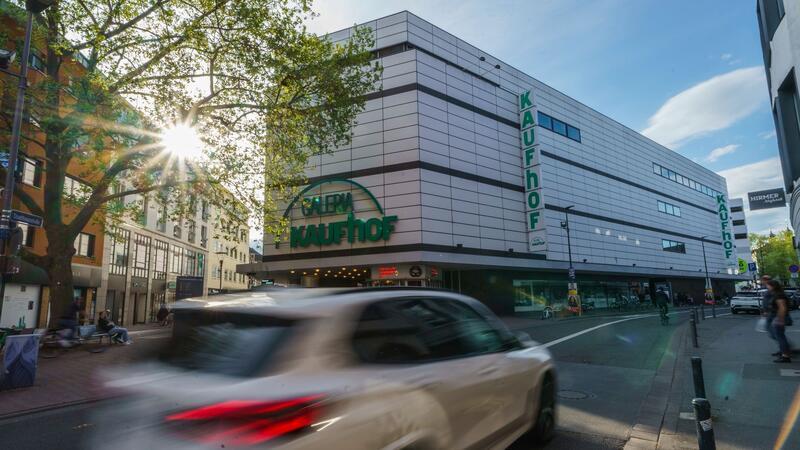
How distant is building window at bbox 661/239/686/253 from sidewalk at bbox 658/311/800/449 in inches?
1767

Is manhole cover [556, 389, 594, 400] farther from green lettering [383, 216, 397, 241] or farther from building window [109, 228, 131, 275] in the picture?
building window [109, 228, 131, 275]

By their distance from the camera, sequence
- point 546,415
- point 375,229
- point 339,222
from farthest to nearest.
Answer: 1. point 339,222
2. point 375,229
3. point 546,415

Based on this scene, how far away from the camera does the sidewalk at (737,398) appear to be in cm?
465

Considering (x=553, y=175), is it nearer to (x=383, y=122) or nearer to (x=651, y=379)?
(x=383, y=122)

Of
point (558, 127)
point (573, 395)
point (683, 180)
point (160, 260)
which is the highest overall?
point (558, 127)

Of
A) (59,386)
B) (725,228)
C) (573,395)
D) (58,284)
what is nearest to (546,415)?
(573,395)

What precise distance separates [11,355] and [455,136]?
24901 millimetres

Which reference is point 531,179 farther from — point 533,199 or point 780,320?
point 780,320

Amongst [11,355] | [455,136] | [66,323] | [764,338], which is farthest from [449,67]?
[11,355]

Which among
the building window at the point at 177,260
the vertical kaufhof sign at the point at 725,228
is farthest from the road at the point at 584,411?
the vertical kaufhof sign at the point at 725,228

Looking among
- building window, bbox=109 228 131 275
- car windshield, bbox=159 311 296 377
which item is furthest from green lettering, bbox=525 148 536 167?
car windshield, bbox=159 311 296 377

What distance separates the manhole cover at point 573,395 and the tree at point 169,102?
1320cm

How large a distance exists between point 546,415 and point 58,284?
16.0 meters

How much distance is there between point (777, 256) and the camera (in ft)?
313
